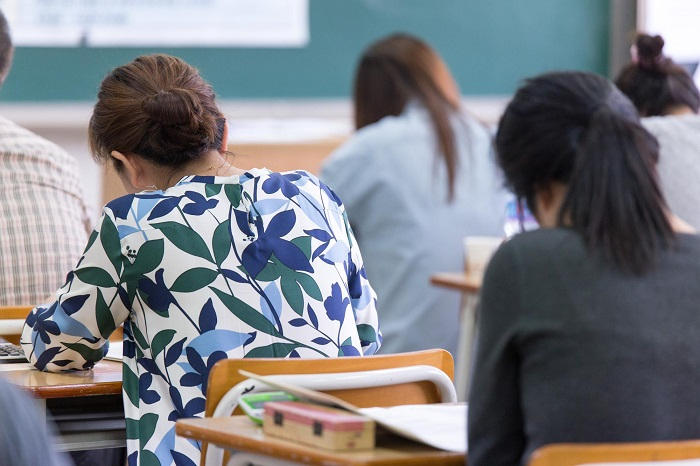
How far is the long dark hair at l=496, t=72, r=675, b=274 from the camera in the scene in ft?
4.73

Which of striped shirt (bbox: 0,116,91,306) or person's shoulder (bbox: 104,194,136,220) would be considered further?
striped shirt (bbox: 0,116,91,306)

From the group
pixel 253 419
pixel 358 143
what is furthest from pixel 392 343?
pixel 253 419

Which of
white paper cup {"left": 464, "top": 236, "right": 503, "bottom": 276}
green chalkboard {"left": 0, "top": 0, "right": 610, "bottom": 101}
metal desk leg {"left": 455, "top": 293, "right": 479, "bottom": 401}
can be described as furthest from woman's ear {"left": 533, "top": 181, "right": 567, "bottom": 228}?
green chalkboard {"left": 0, "top": 0, "right": 610, "bottom": 101}

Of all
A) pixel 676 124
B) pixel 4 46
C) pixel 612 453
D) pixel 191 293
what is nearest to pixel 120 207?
pixel 191 293

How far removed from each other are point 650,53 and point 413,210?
2.87 feet

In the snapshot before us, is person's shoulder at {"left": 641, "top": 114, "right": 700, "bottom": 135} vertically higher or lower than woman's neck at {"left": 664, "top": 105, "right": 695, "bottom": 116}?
higher

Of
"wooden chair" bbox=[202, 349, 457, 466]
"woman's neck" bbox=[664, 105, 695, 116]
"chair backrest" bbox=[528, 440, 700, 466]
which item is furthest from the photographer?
"woman's neck" bbox=[664, 105, 695, 116]

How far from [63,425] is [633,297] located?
1.19 meters

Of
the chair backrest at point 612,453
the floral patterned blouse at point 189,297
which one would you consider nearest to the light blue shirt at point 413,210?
the floral patterned blouse at point 189,297

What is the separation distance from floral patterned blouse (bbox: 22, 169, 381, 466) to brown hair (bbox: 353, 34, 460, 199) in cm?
165

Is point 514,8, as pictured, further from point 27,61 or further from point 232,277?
point 232,277

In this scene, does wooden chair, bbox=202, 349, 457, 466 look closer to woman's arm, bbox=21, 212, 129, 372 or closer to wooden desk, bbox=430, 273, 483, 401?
woman's arm, bbox=21, 212, 129, 372

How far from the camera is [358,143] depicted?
3701mm

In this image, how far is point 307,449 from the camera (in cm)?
144
